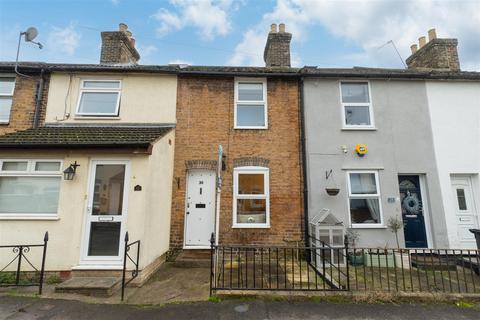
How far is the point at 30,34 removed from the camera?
24.4ft

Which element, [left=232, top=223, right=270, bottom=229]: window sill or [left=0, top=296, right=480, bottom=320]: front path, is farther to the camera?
[left=232, top=223, right=270, bottom=229]: window sill

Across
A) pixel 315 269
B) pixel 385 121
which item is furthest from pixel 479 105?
pixel 315 269

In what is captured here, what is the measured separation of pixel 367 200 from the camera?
24.0ft

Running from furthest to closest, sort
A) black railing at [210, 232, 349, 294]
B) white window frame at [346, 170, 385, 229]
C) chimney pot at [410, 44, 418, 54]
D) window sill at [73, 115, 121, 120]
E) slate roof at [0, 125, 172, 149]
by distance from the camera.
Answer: chimney pot at [410, 44, 418, 54], window sill at [73, 115, 121, 120], white window frame at [346, 170, 385, 229], slate roof at [0, 125, 172, 149], black railing at [210, 232, 349, 294]

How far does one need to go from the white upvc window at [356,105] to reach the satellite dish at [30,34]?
9.76 metres

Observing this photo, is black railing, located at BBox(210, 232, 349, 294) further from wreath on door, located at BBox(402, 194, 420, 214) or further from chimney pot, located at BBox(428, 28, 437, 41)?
chimney pot, located at BBox(428, 28, 437, 41)

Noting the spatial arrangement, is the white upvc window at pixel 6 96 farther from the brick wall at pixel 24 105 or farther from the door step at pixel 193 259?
the door step at pixel 193 259

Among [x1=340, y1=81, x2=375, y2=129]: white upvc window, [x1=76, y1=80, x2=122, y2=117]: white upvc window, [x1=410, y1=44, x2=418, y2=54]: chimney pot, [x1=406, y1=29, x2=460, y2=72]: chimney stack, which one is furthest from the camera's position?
[x1=410, y1=44, x2=418, y2=54]: chimney pot

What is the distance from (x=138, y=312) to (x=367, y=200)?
6.55 metres

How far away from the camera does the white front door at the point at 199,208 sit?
7.16m

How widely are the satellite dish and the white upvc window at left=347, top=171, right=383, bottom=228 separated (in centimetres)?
1048

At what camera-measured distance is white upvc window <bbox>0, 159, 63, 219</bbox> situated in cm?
562

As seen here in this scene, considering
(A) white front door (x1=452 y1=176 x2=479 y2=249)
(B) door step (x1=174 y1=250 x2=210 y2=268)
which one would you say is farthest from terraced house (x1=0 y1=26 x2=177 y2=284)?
(A) white front door (x1=452 y1=176 x2=479 y2=249)

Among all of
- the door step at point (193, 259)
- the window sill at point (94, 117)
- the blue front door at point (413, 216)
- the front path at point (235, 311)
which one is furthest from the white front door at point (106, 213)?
the blue front door at point (413, 216)
